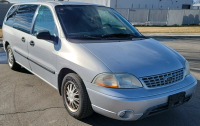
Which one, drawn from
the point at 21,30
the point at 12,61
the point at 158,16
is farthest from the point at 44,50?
the point at 158,16

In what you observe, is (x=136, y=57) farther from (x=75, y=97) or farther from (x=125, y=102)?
(x=75, y=97)

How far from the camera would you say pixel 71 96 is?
3240 millimetres

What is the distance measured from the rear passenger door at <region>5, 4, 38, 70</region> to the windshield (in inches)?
37.3

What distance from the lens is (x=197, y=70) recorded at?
19.8ft

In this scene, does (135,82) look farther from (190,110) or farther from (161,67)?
(190,110)

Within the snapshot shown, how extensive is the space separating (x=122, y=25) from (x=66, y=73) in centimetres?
161

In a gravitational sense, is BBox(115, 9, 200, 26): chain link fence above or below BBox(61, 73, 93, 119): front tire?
below

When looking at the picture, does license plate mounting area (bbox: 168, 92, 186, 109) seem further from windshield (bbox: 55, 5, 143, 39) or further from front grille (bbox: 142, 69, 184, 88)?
windshield (bbox: 55, 5, 143, 39)

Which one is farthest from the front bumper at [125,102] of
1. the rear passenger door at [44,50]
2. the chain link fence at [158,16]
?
A: the chain link fence at [158,16]

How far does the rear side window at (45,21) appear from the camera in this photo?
3.69 meters

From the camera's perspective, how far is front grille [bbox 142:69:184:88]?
9.00ft

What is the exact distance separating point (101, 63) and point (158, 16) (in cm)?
2201

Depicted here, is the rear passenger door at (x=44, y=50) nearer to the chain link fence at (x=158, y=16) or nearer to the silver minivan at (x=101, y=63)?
the silver minivan at (x=101, y=63)

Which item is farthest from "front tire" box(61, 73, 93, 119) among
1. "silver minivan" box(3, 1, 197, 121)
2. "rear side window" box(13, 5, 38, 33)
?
"rear side window" box(13, 5, 38, 33)
